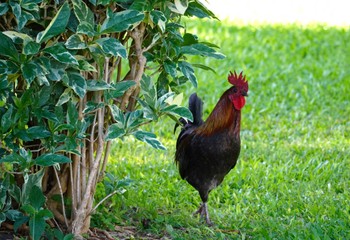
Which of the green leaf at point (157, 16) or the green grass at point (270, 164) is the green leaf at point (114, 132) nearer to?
the green leaf at point (157, 16)

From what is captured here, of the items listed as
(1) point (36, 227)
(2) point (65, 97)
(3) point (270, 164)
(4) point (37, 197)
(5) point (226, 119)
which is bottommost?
(3) point (270, 164)

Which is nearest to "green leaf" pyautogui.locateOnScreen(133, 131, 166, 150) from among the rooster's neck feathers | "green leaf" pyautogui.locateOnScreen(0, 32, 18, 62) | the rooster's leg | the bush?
the bush

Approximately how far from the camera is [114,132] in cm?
Answer: 425

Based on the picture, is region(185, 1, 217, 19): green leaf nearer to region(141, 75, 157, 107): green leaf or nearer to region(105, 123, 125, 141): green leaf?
region(141, 75, 157, 107): green leaf

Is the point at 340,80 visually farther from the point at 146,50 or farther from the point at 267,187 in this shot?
the point at 146,50

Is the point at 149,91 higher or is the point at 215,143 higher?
the point at 149,91

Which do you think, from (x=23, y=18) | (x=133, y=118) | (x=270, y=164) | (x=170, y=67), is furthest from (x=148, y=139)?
(x=270, y=164)

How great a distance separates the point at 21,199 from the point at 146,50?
1.06m

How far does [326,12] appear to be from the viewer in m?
13.7

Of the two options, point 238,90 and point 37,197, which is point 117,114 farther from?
point 238,90

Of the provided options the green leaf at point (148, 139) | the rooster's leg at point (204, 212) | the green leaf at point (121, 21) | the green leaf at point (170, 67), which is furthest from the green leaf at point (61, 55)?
the rooster's leg at point (204, 212)

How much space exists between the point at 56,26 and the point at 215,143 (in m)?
1.78

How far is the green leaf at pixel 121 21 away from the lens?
398cm

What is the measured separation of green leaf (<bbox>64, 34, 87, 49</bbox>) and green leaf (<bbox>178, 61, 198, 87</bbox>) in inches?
27.0
